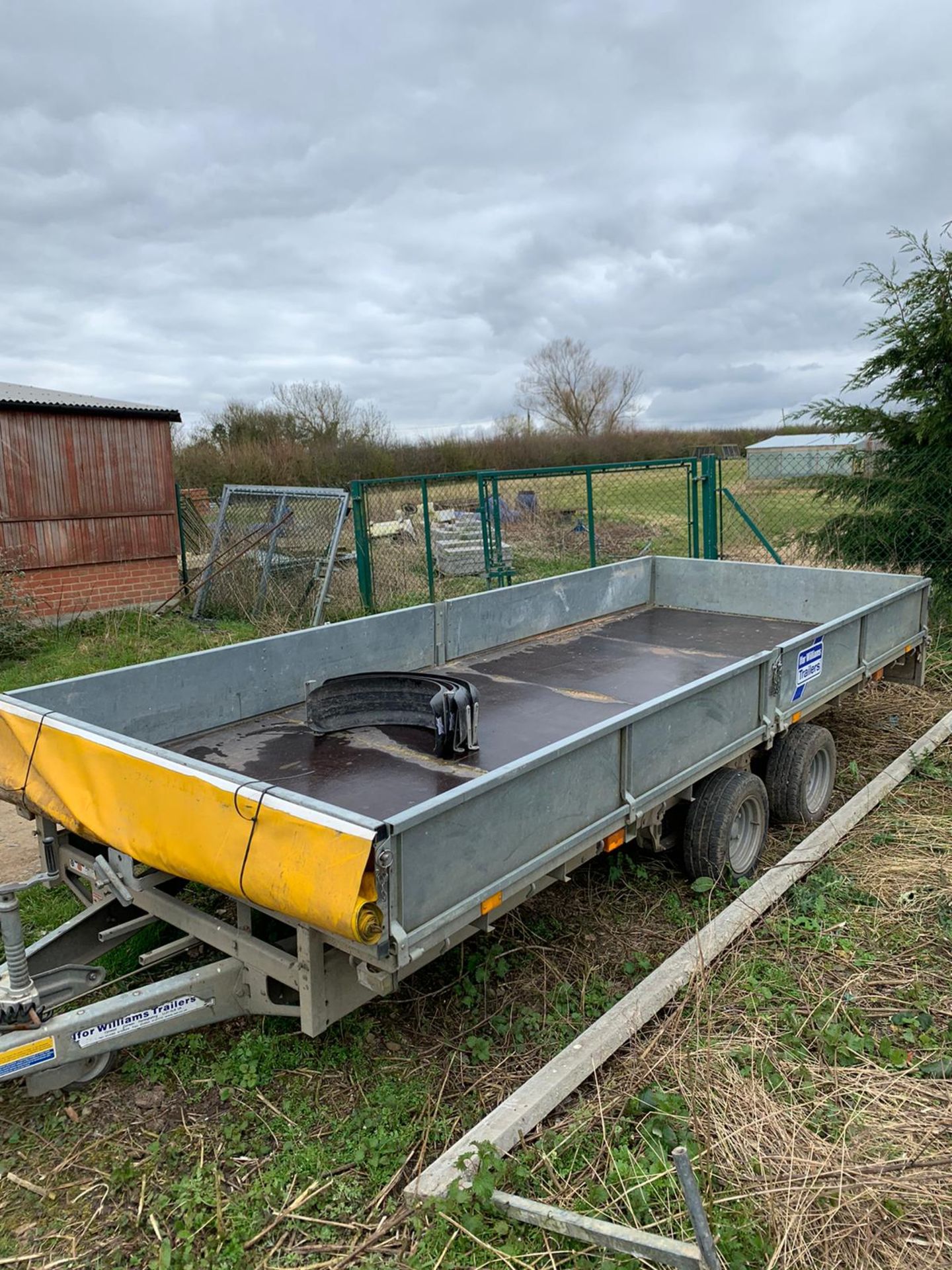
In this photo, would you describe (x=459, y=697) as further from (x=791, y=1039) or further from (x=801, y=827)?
(x=801, y=827)

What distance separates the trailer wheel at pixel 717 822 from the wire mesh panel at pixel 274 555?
658 cm

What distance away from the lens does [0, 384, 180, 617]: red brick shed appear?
11.2 m

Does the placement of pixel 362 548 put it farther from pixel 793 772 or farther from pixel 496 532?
pixel 793 772

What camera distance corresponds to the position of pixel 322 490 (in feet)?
35.0

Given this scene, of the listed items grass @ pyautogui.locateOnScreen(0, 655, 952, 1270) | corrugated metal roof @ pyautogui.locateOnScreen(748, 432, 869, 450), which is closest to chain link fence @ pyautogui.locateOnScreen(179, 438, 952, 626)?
grass @ pyautogui.locateOnScreen(0, 655, 952, 1270)

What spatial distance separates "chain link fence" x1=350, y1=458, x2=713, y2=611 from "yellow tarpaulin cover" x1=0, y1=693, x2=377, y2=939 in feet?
24.7

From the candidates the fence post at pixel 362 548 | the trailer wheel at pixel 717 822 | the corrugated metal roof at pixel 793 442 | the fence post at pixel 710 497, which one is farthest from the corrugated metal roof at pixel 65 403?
the corrugated metal roof at pixel 793 442

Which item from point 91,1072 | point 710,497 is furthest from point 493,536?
point 91,1072

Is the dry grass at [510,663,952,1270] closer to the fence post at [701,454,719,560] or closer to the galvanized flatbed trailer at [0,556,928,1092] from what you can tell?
the galvanized flatbed trailer at [0,556,928,1092]

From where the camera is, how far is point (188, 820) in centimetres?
290

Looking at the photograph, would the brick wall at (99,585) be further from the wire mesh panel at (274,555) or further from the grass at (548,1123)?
the grass at (548,1123)

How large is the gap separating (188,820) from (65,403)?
10045 millimetres

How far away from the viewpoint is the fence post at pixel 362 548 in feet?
37.2

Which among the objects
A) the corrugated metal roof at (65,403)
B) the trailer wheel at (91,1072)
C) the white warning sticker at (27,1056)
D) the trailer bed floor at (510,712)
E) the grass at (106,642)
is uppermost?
the corrugated metal roof at (65,403)
